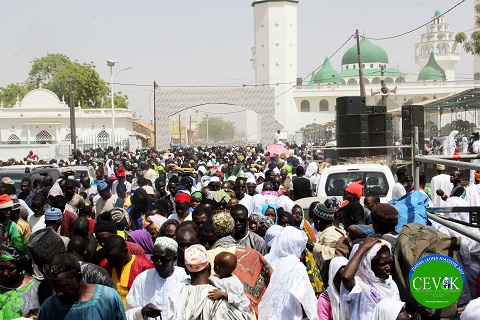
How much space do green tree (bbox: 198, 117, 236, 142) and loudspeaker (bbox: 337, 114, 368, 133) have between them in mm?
153381

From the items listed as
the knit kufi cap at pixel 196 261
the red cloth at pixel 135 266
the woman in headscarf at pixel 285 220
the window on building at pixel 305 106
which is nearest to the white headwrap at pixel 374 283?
the knit kufi cap at pixel 196 261

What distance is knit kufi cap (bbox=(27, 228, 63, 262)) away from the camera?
5.23 m

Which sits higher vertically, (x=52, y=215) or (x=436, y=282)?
(x=52, y=215)

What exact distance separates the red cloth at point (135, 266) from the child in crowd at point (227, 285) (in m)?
1.08

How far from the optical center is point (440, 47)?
10831 cm

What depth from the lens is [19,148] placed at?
3859 cm

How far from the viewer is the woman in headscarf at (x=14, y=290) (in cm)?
475

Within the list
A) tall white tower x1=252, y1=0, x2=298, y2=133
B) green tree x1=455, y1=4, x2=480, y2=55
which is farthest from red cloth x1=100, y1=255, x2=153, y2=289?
tall white tower x1=252, y1=0, x2=298, y2=133

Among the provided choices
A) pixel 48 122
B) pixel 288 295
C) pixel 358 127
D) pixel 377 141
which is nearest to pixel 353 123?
pixel 358 127

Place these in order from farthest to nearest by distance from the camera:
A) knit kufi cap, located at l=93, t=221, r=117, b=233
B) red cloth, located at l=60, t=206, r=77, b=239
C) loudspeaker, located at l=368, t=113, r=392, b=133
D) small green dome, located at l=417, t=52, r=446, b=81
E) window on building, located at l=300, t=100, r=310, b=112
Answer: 1. small green dome, located at l=417, t=52, r=446, b=81
2. window on building, located at l=300, t=100, r=310, b=112
3. loudspeaker, located at l=368, t=113, r=392, b=133
4. red cloth, located at l=60, t=206, r=77, b=239
5. knit kufi cap, located at l=93, t=221, r=117, b=233

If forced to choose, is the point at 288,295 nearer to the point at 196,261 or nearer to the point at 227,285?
the point at 227,285

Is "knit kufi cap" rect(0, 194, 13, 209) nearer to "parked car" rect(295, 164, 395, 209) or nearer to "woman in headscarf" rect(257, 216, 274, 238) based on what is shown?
"woman in headscarf" rect(257, 216, 274, 238)

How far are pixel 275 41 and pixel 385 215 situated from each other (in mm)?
80042

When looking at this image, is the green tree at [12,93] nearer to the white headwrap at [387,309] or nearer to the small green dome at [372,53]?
the small green dome at [372,53]
